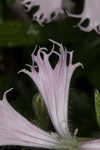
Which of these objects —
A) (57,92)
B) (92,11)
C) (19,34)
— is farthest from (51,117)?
(19,34)

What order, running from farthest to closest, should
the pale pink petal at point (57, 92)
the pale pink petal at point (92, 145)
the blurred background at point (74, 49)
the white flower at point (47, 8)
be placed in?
the blurred background at point (74, 49) → the white flower at point (47, 8) → the pale pink petal at point (57, 92) → the pale pink petal at point (92, 145)

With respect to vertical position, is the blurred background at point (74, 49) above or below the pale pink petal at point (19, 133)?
above

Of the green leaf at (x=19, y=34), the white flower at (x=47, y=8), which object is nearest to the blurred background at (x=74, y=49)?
the green leaf at (x=19, y=34)

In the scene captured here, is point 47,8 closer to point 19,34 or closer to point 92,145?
point 19,34

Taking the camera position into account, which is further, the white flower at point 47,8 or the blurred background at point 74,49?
the blurred background at point 74,49

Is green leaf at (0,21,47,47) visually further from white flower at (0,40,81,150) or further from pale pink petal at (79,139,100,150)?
pale pink petal at (79,139,100,150)

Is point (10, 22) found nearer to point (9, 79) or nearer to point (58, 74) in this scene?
point (9, 79)

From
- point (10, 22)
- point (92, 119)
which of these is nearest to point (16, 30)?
point (10, 22)

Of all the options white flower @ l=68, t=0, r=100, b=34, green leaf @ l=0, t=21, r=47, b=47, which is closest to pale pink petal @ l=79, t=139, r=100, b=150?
white flower @ l=68, t=0, r=100, b=34

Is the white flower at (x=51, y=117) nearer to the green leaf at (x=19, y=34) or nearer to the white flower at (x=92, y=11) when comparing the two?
the white flower at (x=92, y=11)
